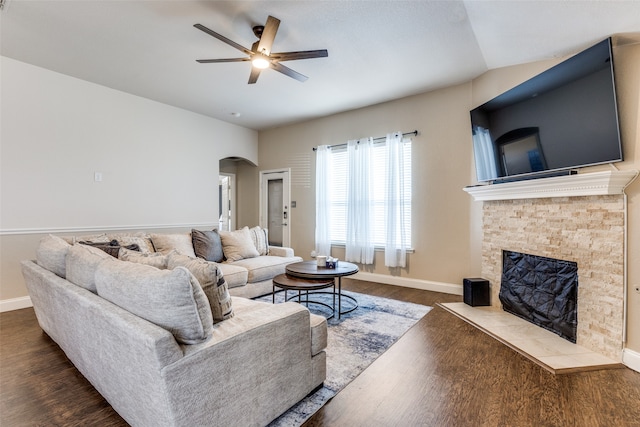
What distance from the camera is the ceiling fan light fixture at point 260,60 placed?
271cm

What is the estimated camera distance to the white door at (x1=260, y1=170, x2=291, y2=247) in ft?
20.0

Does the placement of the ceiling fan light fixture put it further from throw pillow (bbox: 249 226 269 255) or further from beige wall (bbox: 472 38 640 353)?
beige wall (bbox: 472 38 640 353)

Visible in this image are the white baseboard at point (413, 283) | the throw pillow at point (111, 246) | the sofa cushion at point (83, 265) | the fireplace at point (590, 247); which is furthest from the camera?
the white baseboard at point (413, 283)

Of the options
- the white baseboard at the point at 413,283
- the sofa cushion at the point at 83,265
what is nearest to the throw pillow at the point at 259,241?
the white baseboard at the point at 413,283

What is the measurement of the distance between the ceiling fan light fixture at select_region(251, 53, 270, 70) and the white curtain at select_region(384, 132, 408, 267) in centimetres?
240

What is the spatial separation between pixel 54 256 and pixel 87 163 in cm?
230

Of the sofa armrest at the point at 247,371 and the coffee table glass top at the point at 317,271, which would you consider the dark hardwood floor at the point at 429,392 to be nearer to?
the sofa armrest at the point at 247,371

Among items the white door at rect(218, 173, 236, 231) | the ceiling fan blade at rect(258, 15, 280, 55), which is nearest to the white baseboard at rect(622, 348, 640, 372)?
the ceiling fan blade at rect(258, 15, 280, 55)

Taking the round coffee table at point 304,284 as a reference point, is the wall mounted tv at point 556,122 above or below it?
above

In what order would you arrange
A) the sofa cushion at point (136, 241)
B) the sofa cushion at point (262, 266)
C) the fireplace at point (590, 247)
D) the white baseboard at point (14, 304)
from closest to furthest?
the fireplace at point (590, 247) → the sofa cushion at point (136, 241) → the white baseboard at point (14, 304) → the sofa cushion at point (262, 266)

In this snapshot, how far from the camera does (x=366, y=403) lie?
183cm

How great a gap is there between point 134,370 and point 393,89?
13.9 feet

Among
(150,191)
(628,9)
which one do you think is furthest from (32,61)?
(628,9)

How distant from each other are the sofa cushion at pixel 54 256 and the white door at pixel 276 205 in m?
3.91
